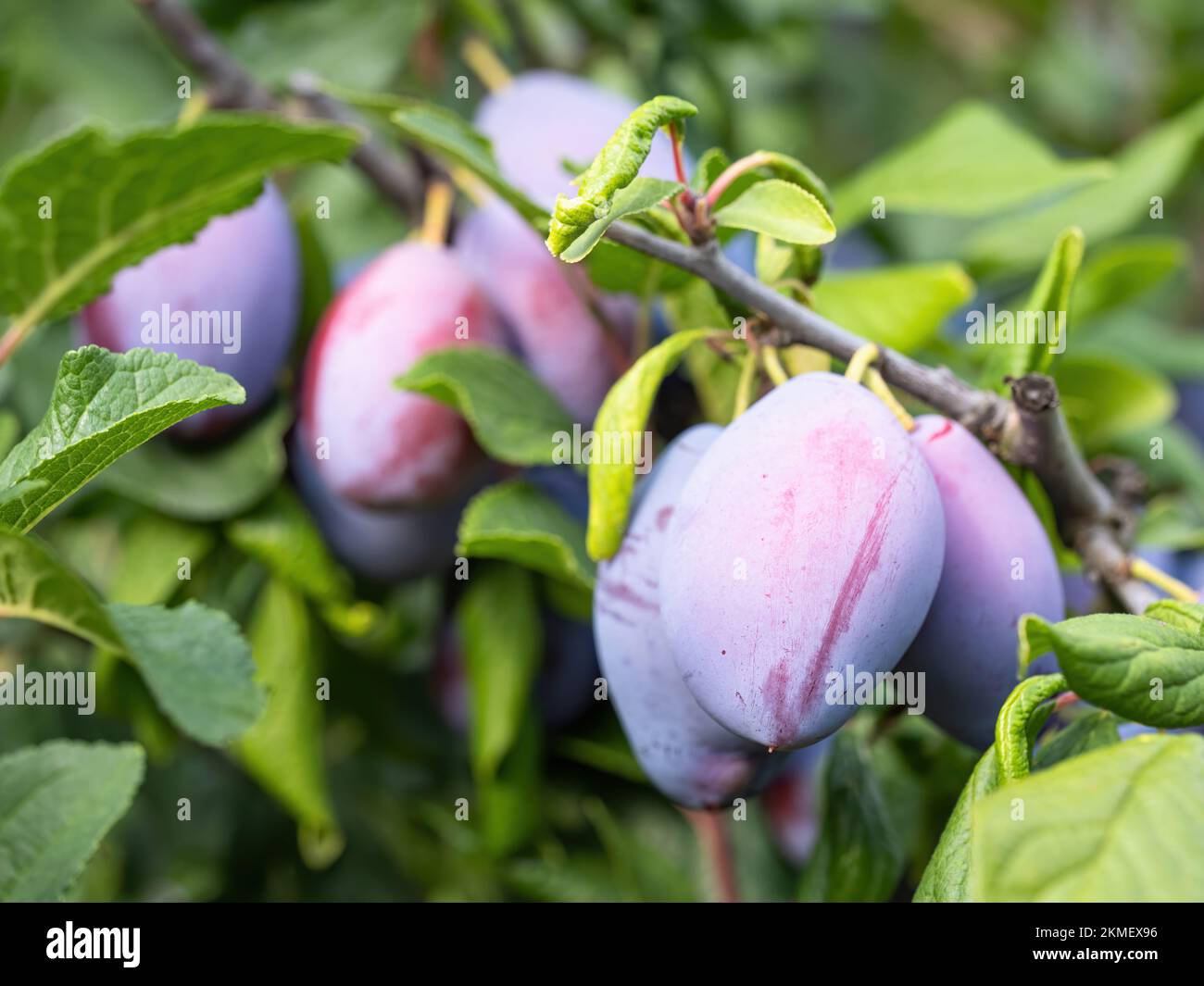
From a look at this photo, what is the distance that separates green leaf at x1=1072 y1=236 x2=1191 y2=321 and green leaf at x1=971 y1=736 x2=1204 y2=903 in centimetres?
56

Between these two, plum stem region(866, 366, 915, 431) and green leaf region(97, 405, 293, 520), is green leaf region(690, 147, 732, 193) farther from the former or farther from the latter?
green leaf region(97, 405, 293, 520)

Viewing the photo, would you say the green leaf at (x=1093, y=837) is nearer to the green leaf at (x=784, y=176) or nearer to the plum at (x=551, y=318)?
the green leaf at (x=784, y=176)

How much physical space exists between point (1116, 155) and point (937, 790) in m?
1.00

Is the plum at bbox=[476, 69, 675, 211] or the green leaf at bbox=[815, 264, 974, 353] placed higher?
the plum at bbox=[476, 69, 675, 211]

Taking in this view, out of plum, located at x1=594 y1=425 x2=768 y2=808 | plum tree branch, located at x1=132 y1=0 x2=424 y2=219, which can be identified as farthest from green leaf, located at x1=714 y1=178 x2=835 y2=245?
plum tree branch, located at x1=132 y1=0 x2=424 y2=219

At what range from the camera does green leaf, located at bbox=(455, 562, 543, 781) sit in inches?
30.6

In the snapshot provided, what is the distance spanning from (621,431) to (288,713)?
356 mm

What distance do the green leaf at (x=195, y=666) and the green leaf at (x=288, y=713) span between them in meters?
0.27

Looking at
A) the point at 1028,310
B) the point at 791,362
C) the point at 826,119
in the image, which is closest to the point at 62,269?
the point at 791,362

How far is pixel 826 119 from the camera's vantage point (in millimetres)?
1419

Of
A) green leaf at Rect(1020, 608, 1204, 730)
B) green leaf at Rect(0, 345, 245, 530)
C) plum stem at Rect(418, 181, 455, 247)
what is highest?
plum stem at Rect(418, 181, 455, 247)

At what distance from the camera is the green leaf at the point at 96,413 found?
465 mm

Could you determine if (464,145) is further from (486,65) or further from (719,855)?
(719,855)

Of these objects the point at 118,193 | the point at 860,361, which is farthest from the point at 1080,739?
the point at 118,193
